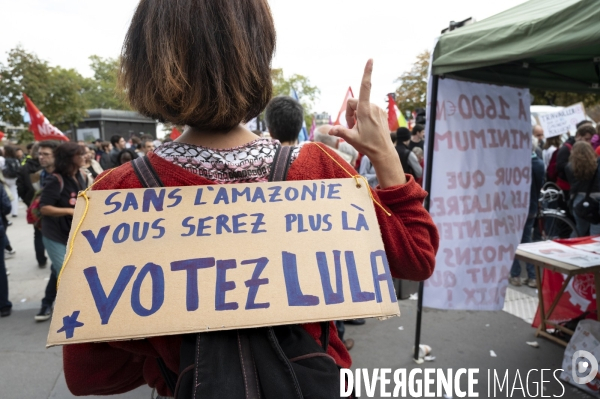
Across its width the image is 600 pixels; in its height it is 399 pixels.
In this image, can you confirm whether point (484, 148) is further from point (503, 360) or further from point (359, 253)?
point (359, 253)

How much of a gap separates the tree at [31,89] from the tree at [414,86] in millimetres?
23153

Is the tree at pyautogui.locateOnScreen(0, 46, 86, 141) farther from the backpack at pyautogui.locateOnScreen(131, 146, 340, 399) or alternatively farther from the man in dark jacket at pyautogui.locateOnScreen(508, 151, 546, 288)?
the backpack at pyautogui.locateOnScreen(131, 146, 340, 399)

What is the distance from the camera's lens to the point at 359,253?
39.6 inches

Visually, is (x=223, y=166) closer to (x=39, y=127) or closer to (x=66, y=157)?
(x=66, y=157)

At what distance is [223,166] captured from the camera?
1051mm

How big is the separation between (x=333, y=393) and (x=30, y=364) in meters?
3.75

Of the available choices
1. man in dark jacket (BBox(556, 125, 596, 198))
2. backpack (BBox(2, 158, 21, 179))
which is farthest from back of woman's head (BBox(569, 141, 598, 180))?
backpack (BBox(2, 158, 21, 179))

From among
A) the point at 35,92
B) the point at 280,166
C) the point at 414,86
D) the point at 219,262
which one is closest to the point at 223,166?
the point at 280,166

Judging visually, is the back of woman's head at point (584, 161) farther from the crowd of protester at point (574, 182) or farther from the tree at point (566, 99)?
the tree at point (566, 99)

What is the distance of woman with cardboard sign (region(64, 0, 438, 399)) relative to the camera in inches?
34.7

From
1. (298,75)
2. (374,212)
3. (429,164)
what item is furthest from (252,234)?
(298,75)

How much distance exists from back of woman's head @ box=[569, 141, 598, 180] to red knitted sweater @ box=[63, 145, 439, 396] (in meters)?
5.13

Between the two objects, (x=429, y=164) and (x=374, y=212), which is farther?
(x=429, y=164)

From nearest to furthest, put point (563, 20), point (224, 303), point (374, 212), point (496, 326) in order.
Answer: point (224, 303), point (374, 212), point (563, 20), point (496, 326)
